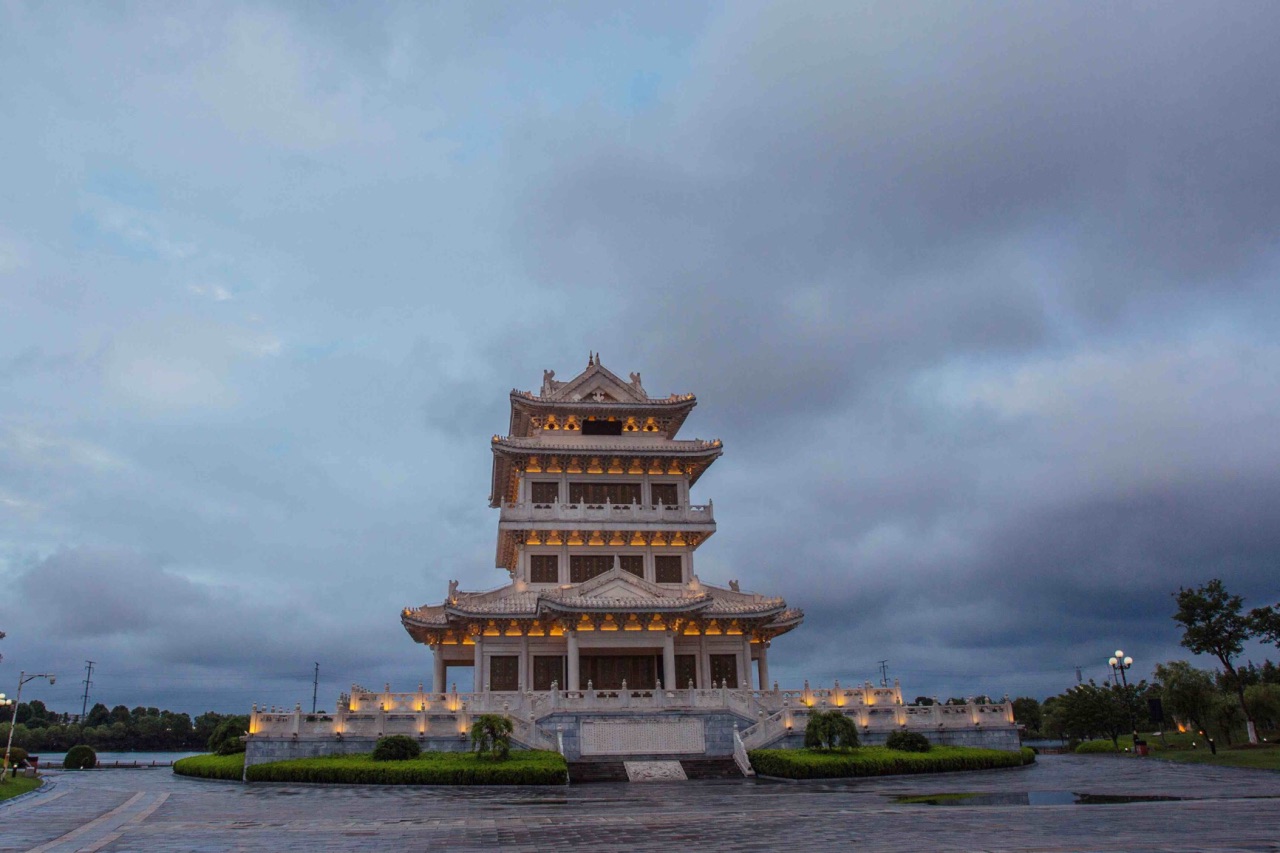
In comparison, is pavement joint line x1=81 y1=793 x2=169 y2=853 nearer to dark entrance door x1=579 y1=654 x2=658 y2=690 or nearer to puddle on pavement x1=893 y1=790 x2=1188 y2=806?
puddle on pavement x1=893 y1=790 x2=1188 y2=806

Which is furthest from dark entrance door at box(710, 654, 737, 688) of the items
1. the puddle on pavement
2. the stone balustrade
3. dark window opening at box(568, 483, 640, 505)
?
the puddle on pavement

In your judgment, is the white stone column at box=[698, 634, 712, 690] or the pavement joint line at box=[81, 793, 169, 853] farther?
the white stone column at box=[698, 634, 712, 690]

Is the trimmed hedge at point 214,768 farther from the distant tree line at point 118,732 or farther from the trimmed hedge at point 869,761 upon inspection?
the distant tree line at point 118,732

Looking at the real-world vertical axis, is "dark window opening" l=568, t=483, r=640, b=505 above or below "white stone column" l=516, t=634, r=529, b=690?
above

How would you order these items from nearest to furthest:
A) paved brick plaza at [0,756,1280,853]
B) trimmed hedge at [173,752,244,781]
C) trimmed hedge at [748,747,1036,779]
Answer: paved brick plaza at [0,756,1280,853] < trimmed hedge at [748,747,1036,779] < trimmed hedge at [173,752,244,781]

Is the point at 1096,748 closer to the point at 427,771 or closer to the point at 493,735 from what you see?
the point at 493,735

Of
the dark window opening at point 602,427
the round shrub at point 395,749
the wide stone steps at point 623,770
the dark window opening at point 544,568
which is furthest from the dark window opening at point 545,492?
the round shrub at point 395,749

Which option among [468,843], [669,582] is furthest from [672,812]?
[669,582]

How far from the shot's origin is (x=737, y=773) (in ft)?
104

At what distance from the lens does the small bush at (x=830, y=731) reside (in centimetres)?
3072

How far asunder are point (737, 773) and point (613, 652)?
13.1 meters

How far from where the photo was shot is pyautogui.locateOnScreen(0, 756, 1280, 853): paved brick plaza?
13.7 meters

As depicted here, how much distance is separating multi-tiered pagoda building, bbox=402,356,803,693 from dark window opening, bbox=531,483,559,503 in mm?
63

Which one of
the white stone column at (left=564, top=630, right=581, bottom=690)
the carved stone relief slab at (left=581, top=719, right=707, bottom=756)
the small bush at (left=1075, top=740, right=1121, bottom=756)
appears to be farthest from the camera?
the small bush at (left=1075, top=740, right=1121, bottom=756)
